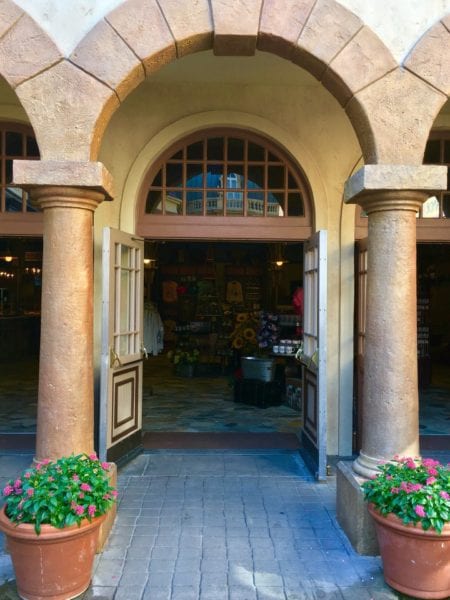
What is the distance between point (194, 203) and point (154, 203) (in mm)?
496

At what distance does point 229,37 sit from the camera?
386cm

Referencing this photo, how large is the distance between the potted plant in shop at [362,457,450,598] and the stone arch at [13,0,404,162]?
7.76 ft

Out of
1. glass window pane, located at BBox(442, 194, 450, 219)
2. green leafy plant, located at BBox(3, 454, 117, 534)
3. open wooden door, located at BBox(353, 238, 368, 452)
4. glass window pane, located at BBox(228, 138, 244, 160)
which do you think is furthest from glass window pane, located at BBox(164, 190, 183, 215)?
green leafy plant, located at BBox(3, 454, 117, 534)

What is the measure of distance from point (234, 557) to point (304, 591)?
60 cm

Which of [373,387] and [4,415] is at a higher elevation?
[373,387]

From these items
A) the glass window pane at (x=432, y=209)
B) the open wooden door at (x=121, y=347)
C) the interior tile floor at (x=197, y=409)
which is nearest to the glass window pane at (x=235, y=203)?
the open wooden door at (x=121, y=347)

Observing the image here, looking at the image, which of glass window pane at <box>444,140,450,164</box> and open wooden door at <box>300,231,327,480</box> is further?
glass window pane at <box>444,140,450,164</box>

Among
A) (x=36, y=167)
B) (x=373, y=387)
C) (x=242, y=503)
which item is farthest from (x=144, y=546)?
(x=36, y=167)

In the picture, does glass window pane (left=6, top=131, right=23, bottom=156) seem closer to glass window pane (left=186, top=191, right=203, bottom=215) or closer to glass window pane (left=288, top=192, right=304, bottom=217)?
glass window pane (left=186, top=191, right=203, bottom=215)

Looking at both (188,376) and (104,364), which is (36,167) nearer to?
(104,364)

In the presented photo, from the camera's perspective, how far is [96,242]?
18.9ft

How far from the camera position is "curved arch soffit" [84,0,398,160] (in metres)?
3.76

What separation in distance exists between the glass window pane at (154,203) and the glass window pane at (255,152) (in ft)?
3.88

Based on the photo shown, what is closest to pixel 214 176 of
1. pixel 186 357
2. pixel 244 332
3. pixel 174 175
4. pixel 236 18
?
pixel 174 175
